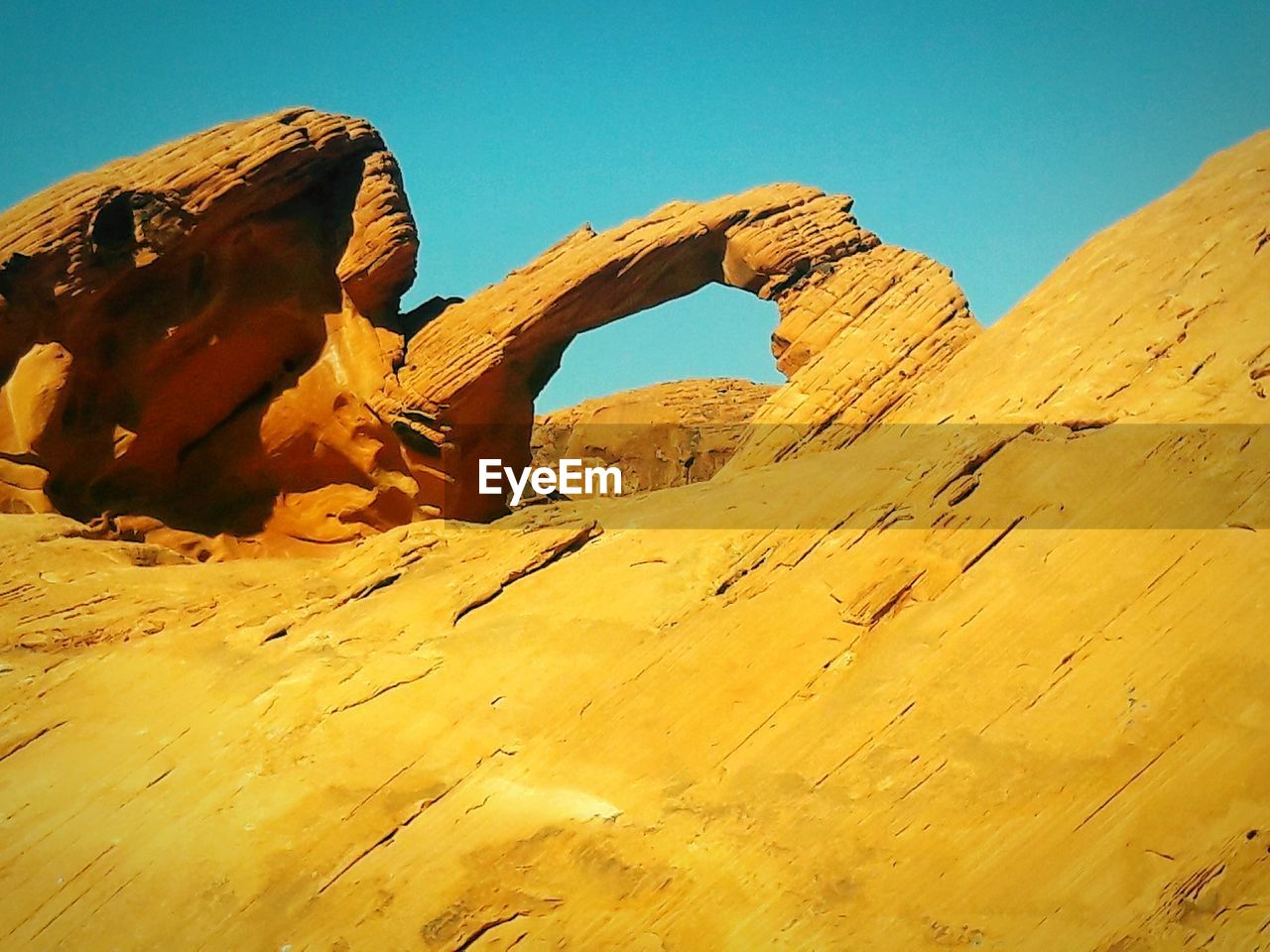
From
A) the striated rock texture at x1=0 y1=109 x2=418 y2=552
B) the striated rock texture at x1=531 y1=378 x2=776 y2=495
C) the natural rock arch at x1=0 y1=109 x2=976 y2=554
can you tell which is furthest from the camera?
the striated rock texture at x1=531 y1=378 x2=776 y2=495

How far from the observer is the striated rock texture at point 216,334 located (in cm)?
1112

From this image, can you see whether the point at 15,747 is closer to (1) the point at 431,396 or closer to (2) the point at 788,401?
(1) the point at 431,396

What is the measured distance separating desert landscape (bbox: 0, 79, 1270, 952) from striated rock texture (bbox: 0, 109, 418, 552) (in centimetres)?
4

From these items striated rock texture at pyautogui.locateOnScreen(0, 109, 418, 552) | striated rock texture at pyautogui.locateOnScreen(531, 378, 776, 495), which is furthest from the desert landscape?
striated rock texture at pyautogui.locateOnScreen(531, 378, 776, 495)

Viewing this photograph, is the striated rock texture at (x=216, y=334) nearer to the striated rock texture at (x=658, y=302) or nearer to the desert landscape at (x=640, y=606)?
the desert landscape at (x=640, y=606)

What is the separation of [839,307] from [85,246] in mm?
6403

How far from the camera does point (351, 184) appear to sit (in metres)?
12.3

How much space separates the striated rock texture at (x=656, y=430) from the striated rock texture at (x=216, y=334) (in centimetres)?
1065

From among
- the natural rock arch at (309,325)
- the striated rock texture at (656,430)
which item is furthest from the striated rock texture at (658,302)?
the striated rock texture at (656,430)

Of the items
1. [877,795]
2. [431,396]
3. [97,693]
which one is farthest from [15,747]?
[877,795]

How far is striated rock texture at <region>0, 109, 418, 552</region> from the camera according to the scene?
1112 centimetres

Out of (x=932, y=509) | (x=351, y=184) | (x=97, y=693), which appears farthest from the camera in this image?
(x=351, y=184)

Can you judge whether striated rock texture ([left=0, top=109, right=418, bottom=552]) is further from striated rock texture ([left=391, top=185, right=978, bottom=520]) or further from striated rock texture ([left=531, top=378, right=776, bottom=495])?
striated rock texture ([left=531, top=378, right=776, bottom=495])

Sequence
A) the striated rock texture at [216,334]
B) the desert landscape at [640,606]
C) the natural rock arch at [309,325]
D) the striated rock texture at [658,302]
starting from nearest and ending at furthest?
the desert landscape at [640,606]
the striated rock texture at [658,302]
the natural rock arch at [309,325]
the striated rock texture at [216,334]
